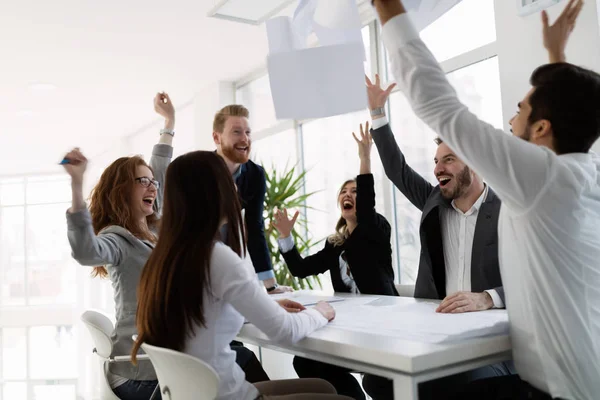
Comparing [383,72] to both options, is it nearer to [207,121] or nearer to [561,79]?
[207,121]

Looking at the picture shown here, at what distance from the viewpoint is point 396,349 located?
1187 millimetres

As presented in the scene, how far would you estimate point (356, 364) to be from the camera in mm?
1283

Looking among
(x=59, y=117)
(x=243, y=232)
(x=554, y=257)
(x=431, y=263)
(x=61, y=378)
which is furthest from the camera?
(x=61, y=378)

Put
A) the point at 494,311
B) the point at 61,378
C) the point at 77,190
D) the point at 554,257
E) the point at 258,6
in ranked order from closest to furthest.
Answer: the point at 554,257 < the point at 494,311 < the point at 77,190 < the point at 258,6 < the point at 61,378

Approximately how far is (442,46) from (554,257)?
3329 millimetres

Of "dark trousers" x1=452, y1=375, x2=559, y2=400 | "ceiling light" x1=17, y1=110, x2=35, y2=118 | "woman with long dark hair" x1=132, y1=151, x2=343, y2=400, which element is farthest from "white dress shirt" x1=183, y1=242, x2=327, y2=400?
"ceiling light" x1=17, y1=110, x2=35, y2=118

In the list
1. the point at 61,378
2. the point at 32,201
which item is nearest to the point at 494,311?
the point at 61,378

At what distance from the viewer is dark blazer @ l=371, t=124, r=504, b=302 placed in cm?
205

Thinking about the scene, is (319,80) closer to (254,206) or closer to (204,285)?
(204,285)

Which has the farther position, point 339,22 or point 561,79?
point 339,22

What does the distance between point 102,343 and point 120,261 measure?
12.1 inches

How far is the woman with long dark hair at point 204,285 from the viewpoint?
1.41 m

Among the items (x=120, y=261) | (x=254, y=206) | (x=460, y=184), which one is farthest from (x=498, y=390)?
(x=254, y=206)

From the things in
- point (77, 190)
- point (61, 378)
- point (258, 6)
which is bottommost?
point (61, 378)
